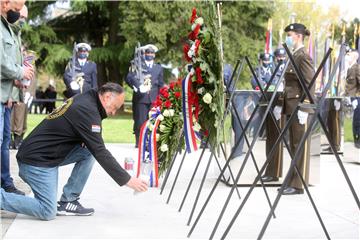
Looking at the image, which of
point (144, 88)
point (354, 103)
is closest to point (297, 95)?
point (354, 103)

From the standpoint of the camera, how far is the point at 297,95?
6969 millimetres

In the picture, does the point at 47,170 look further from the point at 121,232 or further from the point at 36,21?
the point at 36,21

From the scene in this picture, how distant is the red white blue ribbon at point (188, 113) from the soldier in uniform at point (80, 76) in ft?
24.5

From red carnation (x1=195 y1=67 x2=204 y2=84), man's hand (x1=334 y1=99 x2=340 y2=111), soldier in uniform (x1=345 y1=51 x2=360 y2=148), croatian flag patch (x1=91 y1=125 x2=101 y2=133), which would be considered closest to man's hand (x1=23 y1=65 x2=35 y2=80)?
croatian flag patch (x1=91 y1=125 x2=101 y2=133)

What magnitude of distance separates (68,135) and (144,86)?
281 inches

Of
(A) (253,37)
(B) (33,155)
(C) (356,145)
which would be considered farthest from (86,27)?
(B) (33,155)

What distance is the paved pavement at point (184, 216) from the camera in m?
5.02

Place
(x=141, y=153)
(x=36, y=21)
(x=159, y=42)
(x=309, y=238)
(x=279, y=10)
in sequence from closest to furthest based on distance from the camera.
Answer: (x=309, y=238)
(x=141, y=153)
(x=159, y=42)
(x=36, y=21)
(x=279, y=10)

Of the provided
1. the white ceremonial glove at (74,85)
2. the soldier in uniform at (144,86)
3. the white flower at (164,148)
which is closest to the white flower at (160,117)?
the white flower at (164,148)

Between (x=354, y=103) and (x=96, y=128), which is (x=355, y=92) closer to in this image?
(x=354, y=103)

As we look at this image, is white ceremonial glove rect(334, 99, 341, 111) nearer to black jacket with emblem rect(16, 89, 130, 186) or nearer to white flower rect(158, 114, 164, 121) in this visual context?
white flower rect(158, 114, 164, 121)

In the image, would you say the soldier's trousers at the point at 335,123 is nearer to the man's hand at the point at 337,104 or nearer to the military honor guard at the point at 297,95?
the man's hand at the point at 337,104

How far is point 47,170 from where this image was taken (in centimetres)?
539

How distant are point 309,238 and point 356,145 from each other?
244 inches
